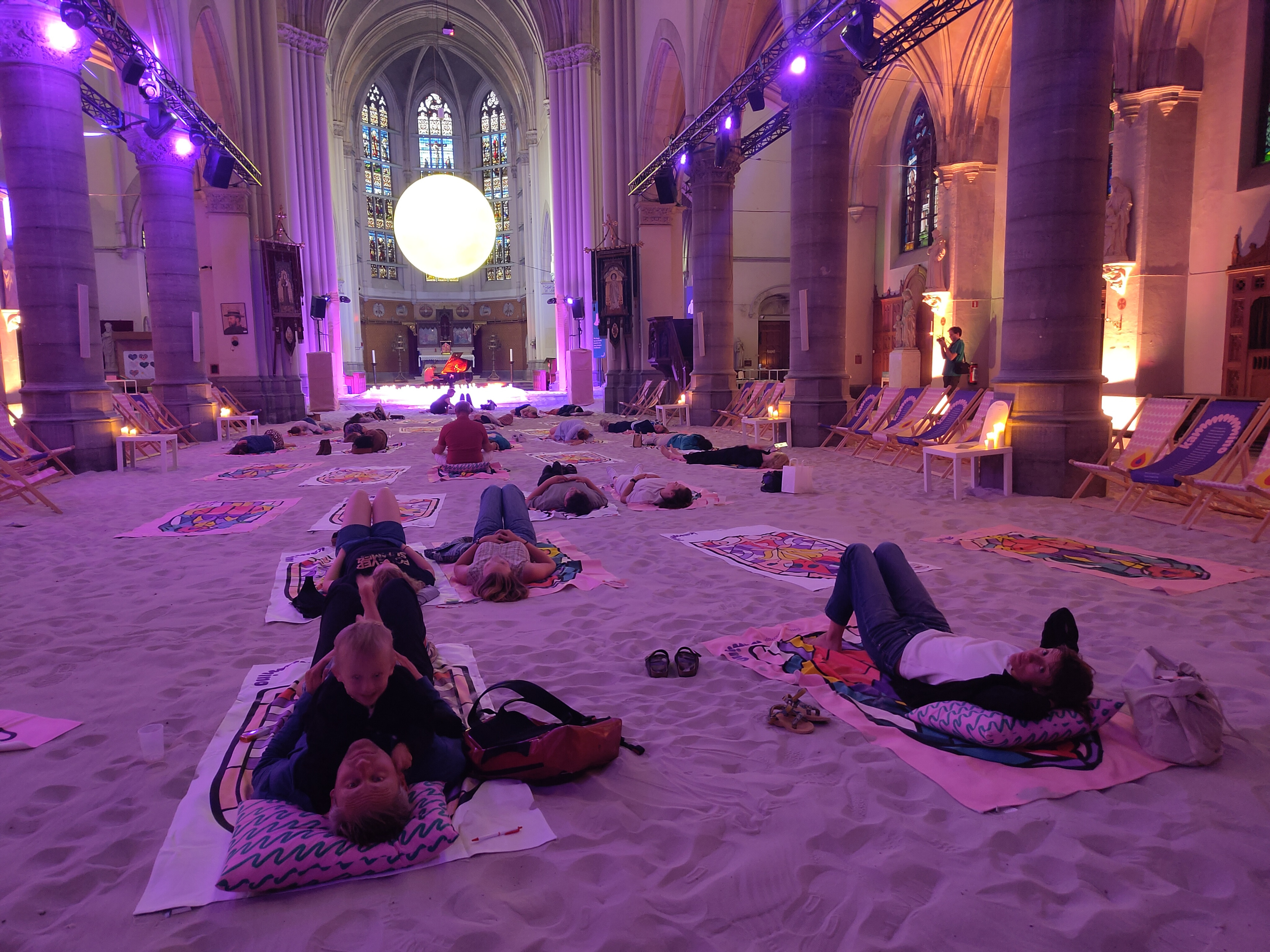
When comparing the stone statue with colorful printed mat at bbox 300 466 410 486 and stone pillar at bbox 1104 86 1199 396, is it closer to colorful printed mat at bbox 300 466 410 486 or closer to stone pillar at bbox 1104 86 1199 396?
stone pillar at bbox 1104 86 1199 396

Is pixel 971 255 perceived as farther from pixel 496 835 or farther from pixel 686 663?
pixel 496 835

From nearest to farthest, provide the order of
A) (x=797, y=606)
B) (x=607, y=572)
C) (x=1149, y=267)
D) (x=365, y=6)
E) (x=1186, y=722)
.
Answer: (x=1186, y=722) < (x=797, y=606) < (x=607, y=572) < (x=1149, y=267) < (x=365, y=6)

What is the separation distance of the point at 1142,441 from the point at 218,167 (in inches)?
630

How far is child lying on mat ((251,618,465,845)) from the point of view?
7.94 ft

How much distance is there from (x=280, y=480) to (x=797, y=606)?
25.7 ft

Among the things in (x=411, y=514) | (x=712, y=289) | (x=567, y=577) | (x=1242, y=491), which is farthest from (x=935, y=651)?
(x=712, y=289)

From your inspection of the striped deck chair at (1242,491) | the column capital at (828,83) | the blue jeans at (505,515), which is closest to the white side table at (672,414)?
the column capital at (828,83)

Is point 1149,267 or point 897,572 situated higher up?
point 1149,267

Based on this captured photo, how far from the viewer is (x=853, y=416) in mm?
13086

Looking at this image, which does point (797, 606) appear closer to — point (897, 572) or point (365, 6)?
point (897, 572)

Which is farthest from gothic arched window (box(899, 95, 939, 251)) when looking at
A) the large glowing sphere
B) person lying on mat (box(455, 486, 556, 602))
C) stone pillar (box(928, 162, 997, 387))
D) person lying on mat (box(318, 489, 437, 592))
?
person lying on mat (box(318, 489, 437, 592))

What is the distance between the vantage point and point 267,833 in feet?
7.92

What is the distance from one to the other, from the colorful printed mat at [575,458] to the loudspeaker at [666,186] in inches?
322

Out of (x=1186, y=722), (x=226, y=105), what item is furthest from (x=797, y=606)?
(x=226, y=105)
